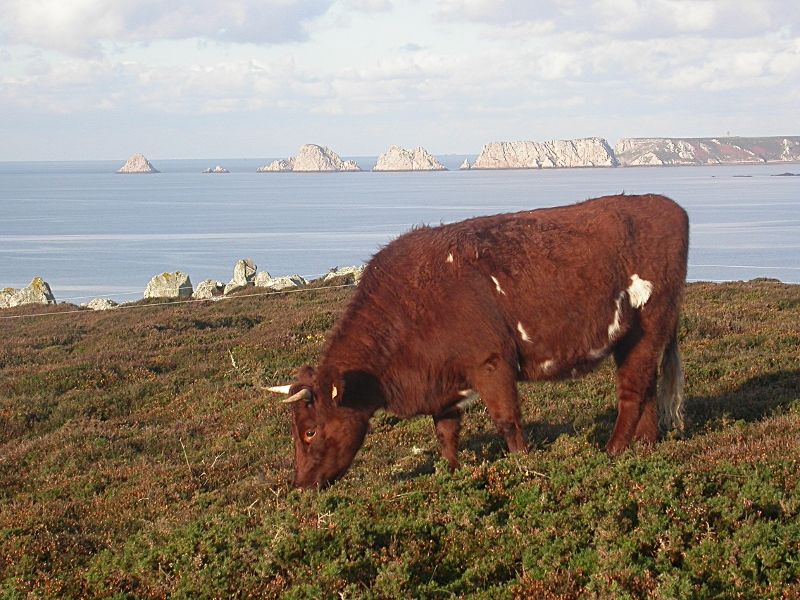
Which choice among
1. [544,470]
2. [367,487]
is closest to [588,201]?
[544,470]

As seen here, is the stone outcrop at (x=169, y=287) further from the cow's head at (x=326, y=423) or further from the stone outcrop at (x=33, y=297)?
the cow's head at (x=326, y=423)

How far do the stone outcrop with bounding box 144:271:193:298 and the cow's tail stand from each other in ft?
127

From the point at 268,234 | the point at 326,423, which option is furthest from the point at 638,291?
the point at 268,234

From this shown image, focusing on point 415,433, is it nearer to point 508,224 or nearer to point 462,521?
point 508,224

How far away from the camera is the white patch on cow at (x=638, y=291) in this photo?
9891 millimetres

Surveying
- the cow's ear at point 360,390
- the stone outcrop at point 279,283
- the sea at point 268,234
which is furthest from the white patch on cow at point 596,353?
the stone outcrop at point 279,283

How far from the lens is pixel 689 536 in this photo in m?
6.81

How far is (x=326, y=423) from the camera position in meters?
9.15

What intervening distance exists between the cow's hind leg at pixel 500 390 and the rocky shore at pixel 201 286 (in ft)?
109

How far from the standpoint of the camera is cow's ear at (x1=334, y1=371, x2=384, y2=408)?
9172 mm

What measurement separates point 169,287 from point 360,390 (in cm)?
3992

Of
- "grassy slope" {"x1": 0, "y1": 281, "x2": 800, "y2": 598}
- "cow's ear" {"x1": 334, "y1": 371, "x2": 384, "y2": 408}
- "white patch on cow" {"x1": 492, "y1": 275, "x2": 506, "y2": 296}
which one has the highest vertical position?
"white patch on cow" {"x1": 492, "y1": 275, "x2": 506, "y2": 296}

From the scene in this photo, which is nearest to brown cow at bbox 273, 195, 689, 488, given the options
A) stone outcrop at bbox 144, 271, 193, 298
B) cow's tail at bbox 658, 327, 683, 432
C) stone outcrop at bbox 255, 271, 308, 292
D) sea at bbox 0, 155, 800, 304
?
cow's tail at bbox 658, 327, 683, 432

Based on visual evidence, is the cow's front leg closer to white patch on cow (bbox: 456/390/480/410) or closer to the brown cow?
the brown cow
